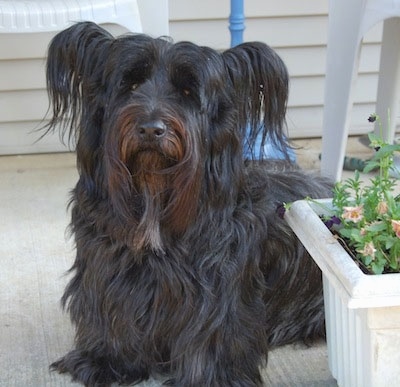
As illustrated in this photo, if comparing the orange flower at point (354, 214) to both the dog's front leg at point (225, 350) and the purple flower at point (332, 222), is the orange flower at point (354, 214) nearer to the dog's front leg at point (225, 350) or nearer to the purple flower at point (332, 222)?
the purple flower at point (332, 222)

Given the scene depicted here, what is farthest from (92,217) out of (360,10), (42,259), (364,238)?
(360,10)

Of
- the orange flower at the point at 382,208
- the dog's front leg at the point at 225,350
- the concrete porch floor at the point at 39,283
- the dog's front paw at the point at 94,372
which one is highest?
the orange flower at the point at 382,208

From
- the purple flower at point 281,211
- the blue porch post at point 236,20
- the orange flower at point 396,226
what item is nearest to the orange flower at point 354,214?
the orange flower at point 396,226

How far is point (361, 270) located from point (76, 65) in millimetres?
877

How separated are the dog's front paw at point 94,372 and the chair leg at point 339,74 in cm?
125

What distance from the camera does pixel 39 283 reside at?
3113 millimetres

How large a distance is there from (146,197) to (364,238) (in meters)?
0.53

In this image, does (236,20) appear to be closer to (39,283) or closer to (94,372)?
(39,283)

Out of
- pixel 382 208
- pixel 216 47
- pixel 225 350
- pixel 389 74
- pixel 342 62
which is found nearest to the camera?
pixel 382 208

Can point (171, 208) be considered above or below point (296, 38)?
above

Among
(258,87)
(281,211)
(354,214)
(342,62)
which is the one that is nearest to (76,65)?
(258,87)

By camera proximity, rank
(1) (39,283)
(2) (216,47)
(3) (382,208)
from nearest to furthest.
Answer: (3) (382,208), (1) (39,283), (2) (216,47)

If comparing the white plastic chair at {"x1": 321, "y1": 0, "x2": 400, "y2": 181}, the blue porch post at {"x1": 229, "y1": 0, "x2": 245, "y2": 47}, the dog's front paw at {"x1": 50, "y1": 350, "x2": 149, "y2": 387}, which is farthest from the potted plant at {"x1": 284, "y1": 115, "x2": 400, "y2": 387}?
the blue porch post at {"x1": 229, "y1": 0, "x2": 245, "y2": 47}

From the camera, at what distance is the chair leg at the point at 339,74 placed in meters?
3.52
